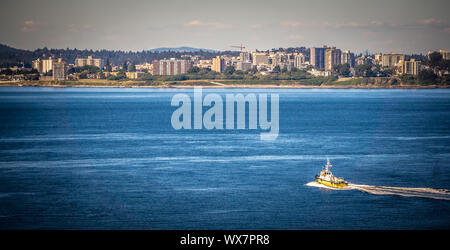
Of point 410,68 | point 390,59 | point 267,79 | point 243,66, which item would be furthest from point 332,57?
point 267,79

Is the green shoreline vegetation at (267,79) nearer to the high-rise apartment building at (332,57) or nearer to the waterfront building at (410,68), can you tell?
the waterfront building at (410,68)

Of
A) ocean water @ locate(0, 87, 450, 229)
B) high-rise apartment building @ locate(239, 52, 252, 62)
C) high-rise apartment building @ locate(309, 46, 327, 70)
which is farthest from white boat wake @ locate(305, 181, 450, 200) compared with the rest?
high-rise apartment building @ locate(239, 52, 252, 62)

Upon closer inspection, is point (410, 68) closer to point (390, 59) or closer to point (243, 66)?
point (390, 59)

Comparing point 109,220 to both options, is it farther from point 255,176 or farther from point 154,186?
point 255,176

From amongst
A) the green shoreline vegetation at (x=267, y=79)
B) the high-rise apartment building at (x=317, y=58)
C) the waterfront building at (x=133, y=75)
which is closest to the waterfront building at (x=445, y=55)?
the green shoreline vegetation at (x=267, y=79)

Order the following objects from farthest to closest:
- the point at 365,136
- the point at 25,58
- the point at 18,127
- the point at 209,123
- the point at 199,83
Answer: the point at 25,58
the point at 199,83
the point at 209,123
the point at 18,127
the point at 365,136

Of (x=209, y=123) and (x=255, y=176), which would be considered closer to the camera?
(x=255, y=176)
